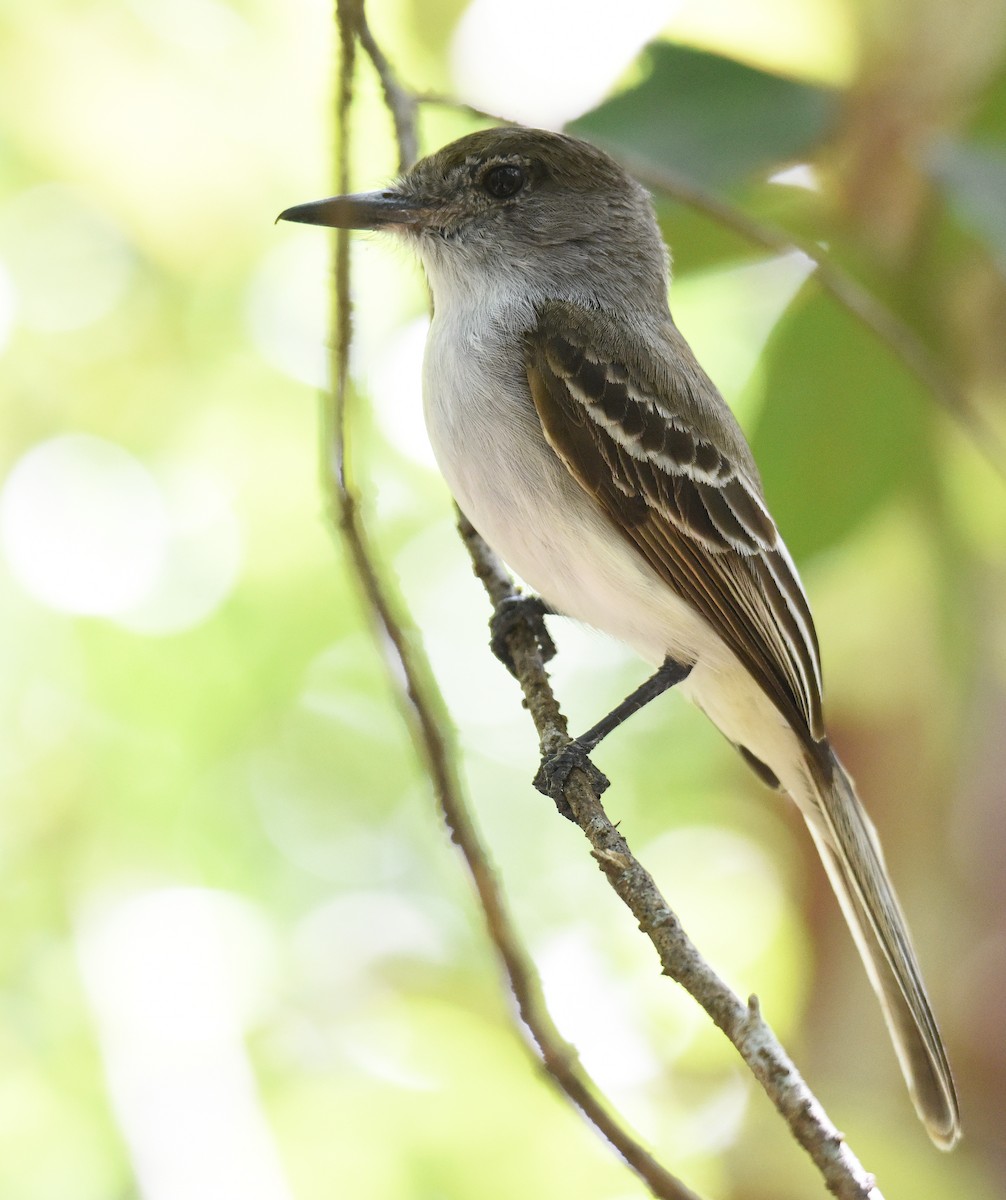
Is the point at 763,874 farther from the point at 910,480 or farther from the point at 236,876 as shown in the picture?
the point at 236,876

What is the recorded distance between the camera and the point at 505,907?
1.64 metres

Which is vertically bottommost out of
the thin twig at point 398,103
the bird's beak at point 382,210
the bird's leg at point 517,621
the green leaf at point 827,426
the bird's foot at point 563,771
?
the bird's foot at point 563,771

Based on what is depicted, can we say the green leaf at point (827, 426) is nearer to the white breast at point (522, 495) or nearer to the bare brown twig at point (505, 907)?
the white breast at point (522, 495)

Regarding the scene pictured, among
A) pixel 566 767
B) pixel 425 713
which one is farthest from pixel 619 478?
pixel 425 713

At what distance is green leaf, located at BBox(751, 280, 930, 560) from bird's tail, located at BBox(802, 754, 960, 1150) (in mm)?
448

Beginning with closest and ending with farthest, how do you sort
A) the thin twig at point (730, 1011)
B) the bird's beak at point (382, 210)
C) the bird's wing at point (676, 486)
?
1. the thin twig at point (730, 1011)
2. the bird's wing at point (676, 486)
3. the bird's beak at point (382, 210)

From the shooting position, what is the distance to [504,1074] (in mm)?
2754

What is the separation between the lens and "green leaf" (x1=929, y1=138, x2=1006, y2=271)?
1950 mm

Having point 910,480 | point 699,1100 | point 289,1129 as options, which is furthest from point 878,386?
point 289,1129

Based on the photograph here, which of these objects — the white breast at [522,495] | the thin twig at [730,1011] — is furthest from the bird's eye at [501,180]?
the thin twig at [730,1011]

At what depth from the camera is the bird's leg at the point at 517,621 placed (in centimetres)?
243

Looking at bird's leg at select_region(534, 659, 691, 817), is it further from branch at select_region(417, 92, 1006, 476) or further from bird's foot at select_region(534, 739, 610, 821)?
branch at select_region(417, 92, 1006, 476)

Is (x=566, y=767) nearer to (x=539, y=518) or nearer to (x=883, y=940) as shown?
(x=539, y=518)

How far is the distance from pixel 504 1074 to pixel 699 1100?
0.43 metres
